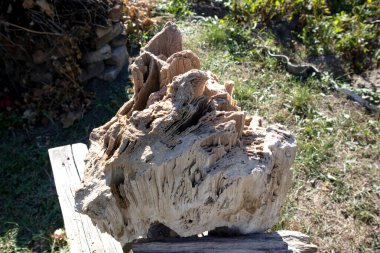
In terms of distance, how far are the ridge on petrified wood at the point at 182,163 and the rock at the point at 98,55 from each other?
2.68 m

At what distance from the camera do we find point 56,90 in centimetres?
430

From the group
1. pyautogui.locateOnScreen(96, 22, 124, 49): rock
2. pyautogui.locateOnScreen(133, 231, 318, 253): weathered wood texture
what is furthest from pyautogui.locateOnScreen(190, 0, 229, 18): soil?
pyautogui.locateOnScreen(133, 231, 318, 253): weathered wood texture

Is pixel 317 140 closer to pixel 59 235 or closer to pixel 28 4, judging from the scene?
pixel 59 235

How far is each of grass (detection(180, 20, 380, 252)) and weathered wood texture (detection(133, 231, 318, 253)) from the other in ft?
3.75

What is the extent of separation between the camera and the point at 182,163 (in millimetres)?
1655

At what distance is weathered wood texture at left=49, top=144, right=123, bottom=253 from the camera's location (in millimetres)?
2561

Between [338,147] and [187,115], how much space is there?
2666 mm

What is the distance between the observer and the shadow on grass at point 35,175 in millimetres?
3352

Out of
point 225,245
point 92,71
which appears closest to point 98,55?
point 92,71

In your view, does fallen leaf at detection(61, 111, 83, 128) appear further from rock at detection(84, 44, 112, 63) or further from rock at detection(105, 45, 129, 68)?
rock at detection(105, 45, 129, 68)

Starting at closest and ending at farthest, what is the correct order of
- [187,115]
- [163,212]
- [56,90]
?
[187,115] < [163,212] < [56,90]

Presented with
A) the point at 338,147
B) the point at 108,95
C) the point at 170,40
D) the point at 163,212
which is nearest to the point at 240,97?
the point at 338,147

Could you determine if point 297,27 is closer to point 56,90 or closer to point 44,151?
point 56,90

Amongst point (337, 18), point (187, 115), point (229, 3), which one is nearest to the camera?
point (187, 115)
